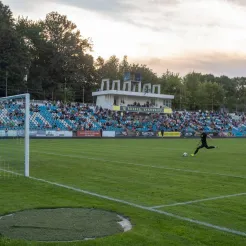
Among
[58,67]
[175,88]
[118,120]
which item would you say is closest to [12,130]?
[118,120]

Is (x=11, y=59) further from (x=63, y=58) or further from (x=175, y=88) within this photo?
(x=175, y=88)

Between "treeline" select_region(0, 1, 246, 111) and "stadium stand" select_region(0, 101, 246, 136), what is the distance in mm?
12898

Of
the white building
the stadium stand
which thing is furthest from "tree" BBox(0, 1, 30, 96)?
the white building

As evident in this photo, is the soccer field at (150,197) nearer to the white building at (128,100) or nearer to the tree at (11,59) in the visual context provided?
the tree at (11,59)

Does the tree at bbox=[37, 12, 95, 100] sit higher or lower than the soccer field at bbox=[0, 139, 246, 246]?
higher

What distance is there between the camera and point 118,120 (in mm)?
63438

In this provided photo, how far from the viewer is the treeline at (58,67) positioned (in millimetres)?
67625

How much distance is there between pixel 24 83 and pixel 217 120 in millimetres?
40027

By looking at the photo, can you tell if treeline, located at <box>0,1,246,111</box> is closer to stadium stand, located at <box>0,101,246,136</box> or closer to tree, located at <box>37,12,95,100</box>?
tree, located at <box>37,12,95,100</box>

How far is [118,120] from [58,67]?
89.1 ft

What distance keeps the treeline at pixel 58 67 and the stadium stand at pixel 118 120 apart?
42.3ft

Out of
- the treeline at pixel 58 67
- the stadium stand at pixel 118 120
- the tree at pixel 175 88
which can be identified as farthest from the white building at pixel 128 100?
the tree at pixel 175 88

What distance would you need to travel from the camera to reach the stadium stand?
54.1m

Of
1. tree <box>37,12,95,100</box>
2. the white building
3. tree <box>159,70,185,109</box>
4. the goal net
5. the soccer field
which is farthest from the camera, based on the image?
tree <box>159,70,185,109</box>
